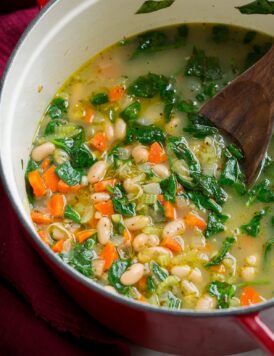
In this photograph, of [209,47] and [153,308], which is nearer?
[153,308]

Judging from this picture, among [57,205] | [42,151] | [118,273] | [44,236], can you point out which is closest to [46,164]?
[42,151]

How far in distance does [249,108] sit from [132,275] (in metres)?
0.77

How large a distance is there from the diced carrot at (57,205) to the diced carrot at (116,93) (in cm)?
43

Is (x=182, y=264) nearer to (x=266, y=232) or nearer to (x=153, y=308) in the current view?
(x=266, y=232)

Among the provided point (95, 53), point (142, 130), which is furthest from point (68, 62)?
point (142, 130)

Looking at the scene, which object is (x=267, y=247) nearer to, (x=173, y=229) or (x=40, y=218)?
(x=173, y=229)

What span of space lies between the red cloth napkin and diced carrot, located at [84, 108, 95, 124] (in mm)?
433

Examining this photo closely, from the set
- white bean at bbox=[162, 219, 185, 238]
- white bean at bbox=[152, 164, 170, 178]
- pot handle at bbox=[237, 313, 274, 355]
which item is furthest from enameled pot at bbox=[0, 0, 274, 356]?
white bean at bbox=[152, 164, 170, 178]

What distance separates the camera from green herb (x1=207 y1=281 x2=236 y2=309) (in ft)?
7.66

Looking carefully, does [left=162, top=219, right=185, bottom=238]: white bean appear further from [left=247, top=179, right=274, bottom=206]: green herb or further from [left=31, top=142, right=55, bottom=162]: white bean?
[left=31, top=142, right=55, bottom=162]: white bean

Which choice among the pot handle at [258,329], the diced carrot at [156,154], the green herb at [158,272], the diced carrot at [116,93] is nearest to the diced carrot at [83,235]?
the green herb at [158,272]

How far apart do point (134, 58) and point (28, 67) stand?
0.46m

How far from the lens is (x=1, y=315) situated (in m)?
2.49

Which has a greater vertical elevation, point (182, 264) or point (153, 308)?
point (153, 308)
